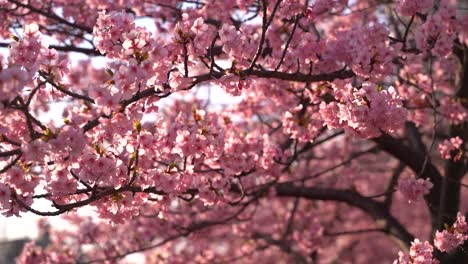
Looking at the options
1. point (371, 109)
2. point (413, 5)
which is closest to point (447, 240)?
point (371, 109)

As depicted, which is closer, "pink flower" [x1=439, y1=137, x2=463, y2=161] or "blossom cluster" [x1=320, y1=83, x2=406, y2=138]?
"blossom cluster" [x1=320, y1=83, x2=406, y2=138]

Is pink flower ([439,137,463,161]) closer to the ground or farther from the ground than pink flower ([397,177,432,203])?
farther from the ground

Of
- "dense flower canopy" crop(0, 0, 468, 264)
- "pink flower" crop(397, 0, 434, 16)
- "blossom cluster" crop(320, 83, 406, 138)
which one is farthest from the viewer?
"pink flower" crop(397, 0, 434, 16)

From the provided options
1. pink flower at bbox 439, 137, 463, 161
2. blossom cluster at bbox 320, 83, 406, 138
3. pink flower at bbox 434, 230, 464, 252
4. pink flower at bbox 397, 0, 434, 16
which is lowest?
pink flower at bbox 434, 230, 464, 252

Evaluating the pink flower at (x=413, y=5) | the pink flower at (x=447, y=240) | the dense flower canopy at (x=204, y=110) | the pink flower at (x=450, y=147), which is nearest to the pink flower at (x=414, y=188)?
the dense flower canopy at (x=204, y=110)

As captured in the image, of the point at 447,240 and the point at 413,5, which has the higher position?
the point at 413,5

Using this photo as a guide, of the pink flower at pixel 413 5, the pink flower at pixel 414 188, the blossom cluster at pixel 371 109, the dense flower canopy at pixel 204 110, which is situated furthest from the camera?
the pink flower at pixel 414 188

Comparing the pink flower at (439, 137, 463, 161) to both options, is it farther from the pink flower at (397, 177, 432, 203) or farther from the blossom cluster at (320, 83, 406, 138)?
the blossom cluster at (320, 83, 406, 138)

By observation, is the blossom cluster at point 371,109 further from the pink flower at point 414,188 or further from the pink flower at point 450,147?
the pink flower at point 450,147

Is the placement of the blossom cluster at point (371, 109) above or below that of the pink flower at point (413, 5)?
below

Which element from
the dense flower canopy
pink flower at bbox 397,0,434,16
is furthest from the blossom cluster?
pink flower at bbox 397,0,434,16

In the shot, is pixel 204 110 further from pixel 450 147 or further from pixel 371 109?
pixel 450 147

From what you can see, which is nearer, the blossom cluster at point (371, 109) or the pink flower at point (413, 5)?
the blossom cluster at point (371, 109)

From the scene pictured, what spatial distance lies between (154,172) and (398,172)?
4848 mm
